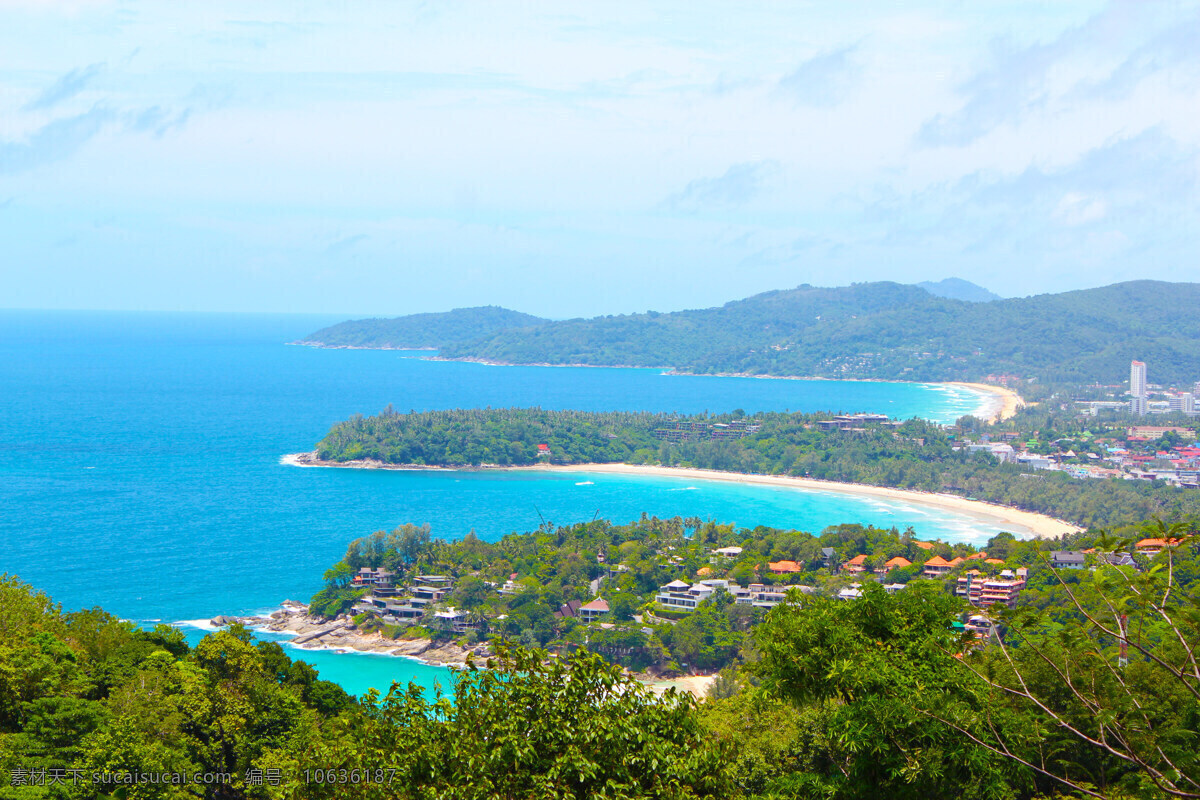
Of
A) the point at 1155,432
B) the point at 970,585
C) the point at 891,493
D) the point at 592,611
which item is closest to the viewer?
the point at 592,611

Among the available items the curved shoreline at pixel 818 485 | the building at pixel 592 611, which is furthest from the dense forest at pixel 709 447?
the building at pixel 592 611

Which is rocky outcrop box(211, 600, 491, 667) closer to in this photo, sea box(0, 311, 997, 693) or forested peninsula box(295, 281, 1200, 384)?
sea box(0, 311, 997, 693)

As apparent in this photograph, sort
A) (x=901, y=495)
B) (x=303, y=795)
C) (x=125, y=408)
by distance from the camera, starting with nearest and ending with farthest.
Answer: (x=303, y=795), (x=901, y=495), (x=125, y=408)

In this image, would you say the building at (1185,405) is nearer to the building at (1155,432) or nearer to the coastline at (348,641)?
the building at (1155,432)

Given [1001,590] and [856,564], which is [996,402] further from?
[1001,590]

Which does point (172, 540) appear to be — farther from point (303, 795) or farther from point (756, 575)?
point (303, 795)

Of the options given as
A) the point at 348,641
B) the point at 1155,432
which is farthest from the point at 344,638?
the point at 1155,432

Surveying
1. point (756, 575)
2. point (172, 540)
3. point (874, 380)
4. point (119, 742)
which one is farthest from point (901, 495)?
point (874, 380)
